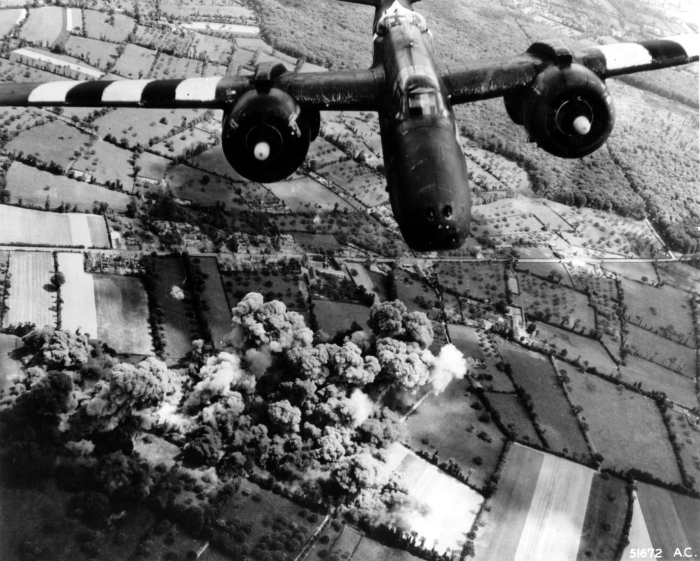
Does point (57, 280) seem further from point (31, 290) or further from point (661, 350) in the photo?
point (661, 350)

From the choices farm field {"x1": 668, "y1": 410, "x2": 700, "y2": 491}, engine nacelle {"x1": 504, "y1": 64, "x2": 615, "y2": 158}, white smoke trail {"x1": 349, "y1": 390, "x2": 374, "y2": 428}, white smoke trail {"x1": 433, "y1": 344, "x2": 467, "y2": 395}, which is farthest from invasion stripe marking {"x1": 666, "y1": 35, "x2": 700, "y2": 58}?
white smoke trail {"x1": 349, "y1": 390, "x2": 374, "y2": 428}

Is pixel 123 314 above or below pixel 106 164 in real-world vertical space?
below

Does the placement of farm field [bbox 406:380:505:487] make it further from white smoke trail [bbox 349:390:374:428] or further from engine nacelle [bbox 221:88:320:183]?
engine nacelle [bbox 221:88:320:183]

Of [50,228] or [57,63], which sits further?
[57,63]

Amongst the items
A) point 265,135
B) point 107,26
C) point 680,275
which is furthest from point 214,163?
point 680,275

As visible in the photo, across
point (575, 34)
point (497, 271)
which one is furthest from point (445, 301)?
point (575, 34)

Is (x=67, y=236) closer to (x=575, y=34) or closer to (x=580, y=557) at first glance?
(x=580, y=557)

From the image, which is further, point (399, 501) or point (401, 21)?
point (399, 501)
